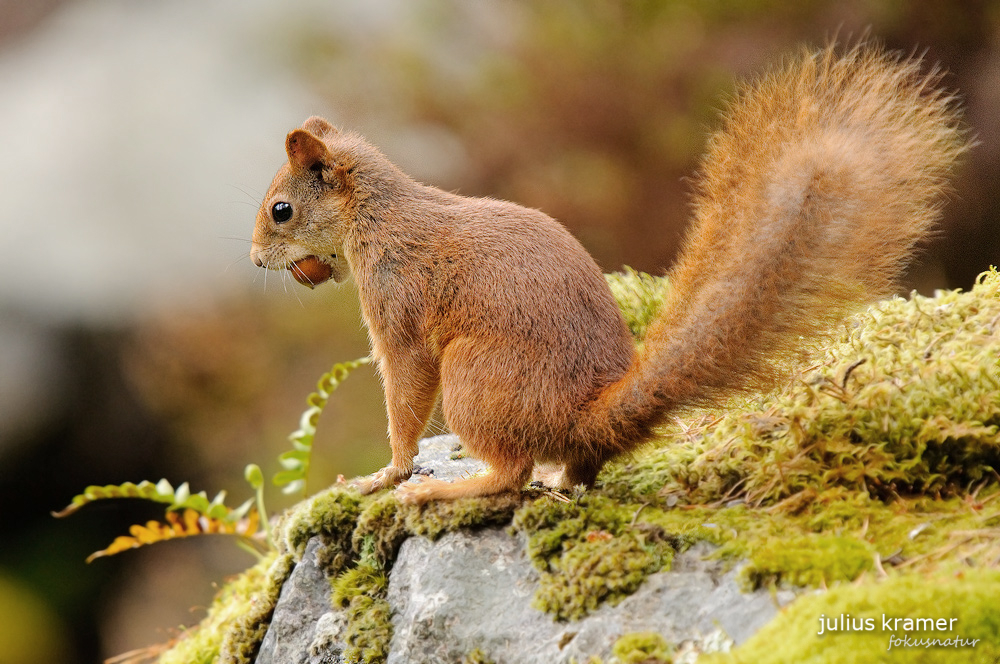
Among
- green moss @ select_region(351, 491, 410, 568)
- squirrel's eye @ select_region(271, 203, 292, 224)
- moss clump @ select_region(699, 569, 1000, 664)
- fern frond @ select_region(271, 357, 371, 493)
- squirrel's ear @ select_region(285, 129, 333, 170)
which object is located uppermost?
squirrel's ear @ select_region(285, 129, 333, 170)

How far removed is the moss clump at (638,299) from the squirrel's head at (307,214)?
1119 mm

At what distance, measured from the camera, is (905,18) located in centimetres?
447

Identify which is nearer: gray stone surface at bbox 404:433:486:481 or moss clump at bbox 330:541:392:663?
moss clump at bbox 330:541:392:663

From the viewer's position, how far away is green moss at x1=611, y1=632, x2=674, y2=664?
5.08 feet

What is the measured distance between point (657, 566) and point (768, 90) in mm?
1042

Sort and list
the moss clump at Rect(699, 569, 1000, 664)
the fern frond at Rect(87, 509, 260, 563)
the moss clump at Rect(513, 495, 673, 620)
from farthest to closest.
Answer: the fern frond at Rect(87, 509, 260, 563) < the moss clump at Rect(513, 495, 673, 620) < the moss clump at Rect(699, 569, 1000, 664)

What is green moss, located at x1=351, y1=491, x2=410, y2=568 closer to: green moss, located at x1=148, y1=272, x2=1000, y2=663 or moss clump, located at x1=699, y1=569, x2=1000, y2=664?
green moss, located at x1=148, y1=272, x2=1000, y2=663

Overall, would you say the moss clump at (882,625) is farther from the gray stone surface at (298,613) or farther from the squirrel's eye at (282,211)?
the squirrel's eye at (282,211)

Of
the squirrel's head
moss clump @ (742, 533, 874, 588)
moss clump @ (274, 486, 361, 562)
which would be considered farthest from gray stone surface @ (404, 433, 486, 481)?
moss clump @ (742, 533, 874, 588)

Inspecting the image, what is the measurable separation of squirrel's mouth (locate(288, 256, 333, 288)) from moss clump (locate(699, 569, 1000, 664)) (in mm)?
1772

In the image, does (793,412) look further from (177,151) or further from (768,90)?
(177,151)

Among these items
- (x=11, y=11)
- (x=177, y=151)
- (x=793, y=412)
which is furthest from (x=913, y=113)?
(x=11, y=11)

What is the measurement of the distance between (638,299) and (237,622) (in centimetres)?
184

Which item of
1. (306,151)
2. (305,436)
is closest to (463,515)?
(306,151)
